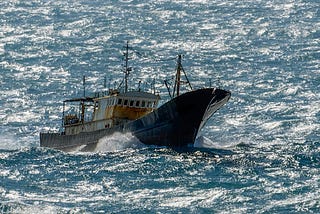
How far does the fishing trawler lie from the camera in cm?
9081

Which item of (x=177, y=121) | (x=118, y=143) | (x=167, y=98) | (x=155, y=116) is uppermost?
(x=155, y=116)

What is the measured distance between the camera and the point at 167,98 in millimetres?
118000

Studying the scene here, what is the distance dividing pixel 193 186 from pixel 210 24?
9139cm

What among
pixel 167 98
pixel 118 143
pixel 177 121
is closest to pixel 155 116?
pixel 177 121

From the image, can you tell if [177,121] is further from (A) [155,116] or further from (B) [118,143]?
(B) [118,143]

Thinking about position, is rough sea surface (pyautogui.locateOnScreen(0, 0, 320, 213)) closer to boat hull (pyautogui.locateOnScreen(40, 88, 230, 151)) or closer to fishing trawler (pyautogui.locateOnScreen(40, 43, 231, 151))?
boat hull (pyautogui.locateOnScreen(40, 88, 230, 151))

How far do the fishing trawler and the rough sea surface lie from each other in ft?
4.97

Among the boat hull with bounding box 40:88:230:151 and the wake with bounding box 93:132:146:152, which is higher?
the boat hull with bounding box 40:88:230:151

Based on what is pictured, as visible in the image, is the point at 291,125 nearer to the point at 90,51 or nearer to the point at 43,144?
the point at 43,144

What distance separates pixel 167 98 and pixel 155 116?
26.9m

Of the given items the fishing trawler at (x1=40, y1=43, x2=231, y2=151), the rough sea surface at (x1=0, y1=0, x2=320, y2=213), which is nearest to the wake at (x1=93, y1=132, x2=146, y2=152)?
the rough sea surface at (x1=0, y1=0, x2=320, y2=213)

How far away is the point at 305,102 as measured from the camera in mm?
110062

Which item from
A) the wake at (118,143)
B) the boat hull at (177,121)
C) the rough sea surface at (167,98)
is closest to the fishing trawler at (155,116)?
the boat hull at (177,121)

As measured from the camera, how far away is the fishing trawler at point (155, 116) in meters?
90.8
